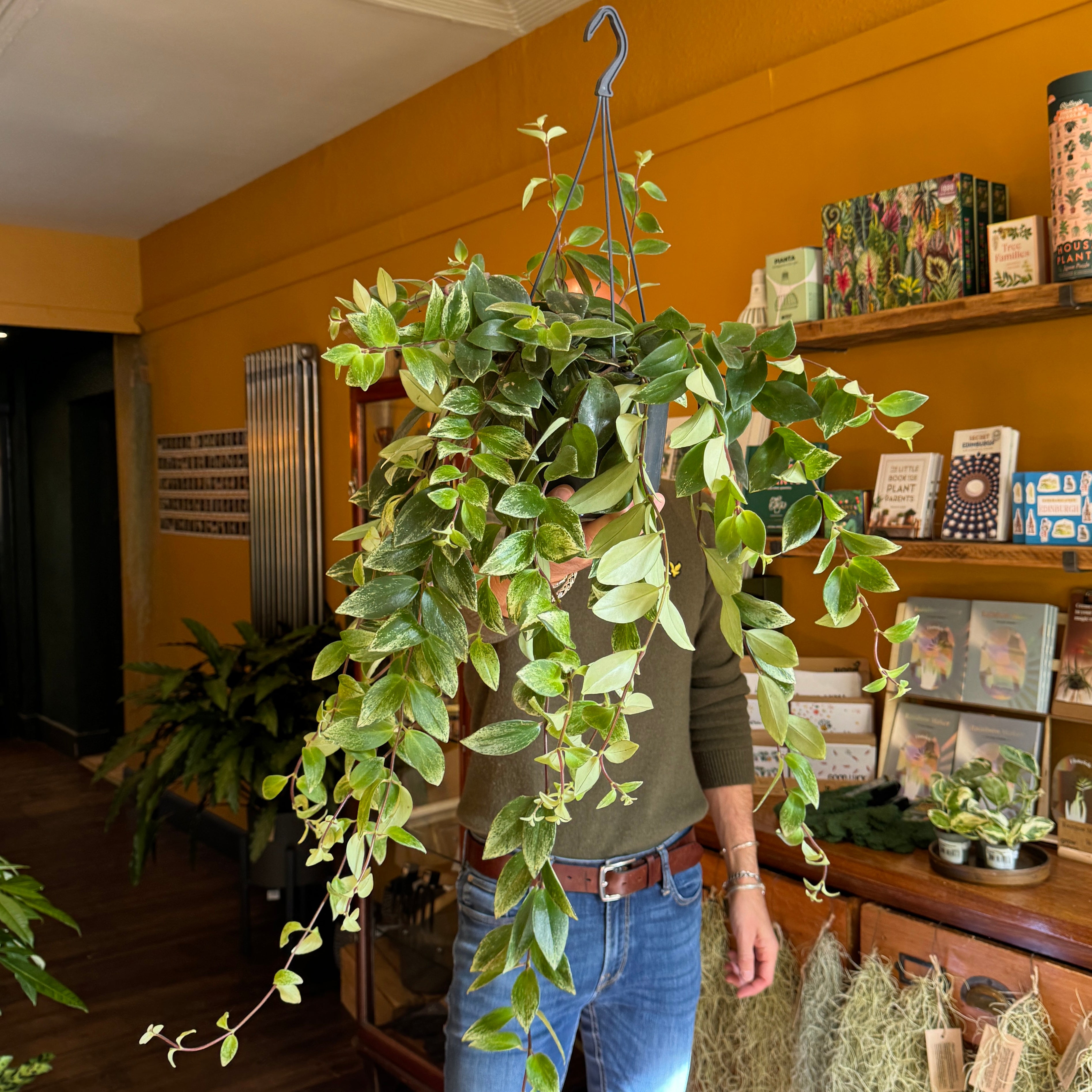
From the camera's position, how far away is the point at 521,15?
333 centimetres

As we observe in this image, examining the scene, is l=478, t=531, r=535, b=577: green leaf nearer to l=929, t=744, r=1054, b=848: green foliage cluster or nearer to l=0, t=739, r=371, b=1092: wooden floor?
l=929, t=744, r=1054, b=848: green foliage cluster

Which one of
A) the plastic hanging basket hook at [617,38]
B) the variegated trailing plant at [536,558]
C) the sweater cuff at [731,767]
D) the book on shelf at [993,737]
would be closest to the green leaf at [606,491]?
the variegated trailing plant at [536,558]

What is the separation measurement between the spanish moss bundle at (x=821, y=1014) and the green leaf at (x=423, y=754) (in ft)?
5.18

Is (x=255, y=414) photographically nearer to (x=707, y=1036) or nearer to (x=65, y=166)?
(x=65, y=166)

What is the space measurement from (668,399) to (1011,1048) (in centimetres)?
152

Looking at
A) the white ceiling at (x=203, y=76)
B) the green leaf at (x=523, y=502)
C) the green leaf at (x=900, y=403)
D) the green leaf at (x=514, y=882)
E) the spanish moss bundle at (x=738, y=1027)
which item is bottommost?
the spanish moss bundle at (x=738, y=1027)

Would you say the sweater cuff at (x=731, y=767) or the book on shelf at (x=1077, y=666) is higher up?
the book on shelf at (x=1077, y=666)

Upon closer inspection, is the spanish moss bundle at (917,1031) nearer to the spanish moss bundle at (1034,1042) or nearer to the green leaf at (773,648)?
the spanish moss bundle at (1034,1042)

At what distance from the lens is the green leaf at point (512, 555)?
0.61m

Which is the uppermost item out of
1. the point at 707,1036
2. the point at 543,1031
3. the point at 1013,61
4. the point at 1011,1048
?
the point at 1013,61

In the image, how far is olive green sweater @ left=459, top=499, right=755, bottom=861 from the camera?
1.57 m

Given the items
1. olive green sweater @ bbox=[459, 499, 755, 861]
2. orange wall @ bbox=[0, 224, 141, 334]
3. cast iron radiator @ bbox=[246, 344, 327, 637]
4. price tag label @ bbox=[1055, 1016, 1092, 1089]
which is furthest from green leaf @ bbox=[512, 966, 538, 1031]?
orange wall @ bbox=[0, 224, 141, 334]

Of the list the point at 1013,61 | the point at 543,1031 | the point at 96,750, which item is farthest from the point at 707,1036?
the point at 96,750

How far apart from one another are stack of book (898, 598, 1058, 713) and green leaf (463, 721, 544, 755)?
166 centimetres
